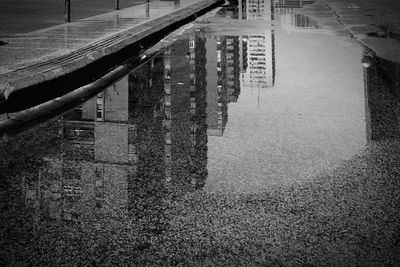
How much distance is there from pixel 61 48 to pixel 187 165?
473 centimetres

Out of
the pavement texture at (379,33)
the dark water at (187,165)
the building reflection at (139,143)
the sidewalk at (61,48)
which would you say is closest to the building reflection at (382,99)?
the dark water at (187,165)

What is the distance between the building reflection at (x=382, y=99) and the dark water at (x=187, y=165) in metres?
0.02

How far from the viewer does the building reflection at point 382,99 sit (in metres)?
4.20

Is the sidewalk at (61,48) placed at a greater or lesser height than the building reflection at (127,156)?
greater

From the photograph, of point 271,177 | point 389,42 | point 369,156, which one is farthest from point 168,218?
point 389,42

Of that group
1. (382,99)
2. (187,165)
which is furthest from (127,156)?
(382,99)

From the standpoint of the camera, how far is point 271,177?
321 cm

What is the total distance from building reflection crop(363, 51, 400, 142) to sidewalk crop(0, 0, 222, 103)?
403cm

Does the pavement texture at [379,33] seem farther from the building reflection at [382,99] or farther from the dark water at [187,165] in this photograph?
the dark water at [187,165]

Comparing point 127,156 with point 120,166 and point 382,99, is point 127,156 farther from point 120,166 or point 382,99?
point 382,99

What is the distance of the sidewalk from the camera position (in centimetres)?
527

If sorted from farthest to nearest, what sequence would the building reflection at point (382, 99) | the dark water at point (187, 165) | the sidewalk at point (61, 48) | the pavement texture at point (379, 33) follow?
the pavement texture at point (379, 33) < the sidewalk at point (61, 48) < the building reflection at point (382, 99) < the dark water at point (187, 165)

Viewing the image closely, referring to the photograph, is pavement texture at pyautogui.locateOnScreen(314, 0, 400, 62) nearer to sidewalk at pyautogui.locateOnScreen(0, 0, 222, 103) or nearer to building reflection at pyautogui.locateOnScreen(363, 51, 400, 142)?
building reflection at pyautogui.locateOnScreen(363, 51, 400, 142)

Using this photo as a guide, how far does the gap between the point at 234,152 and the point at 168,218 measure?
1.29 metres
